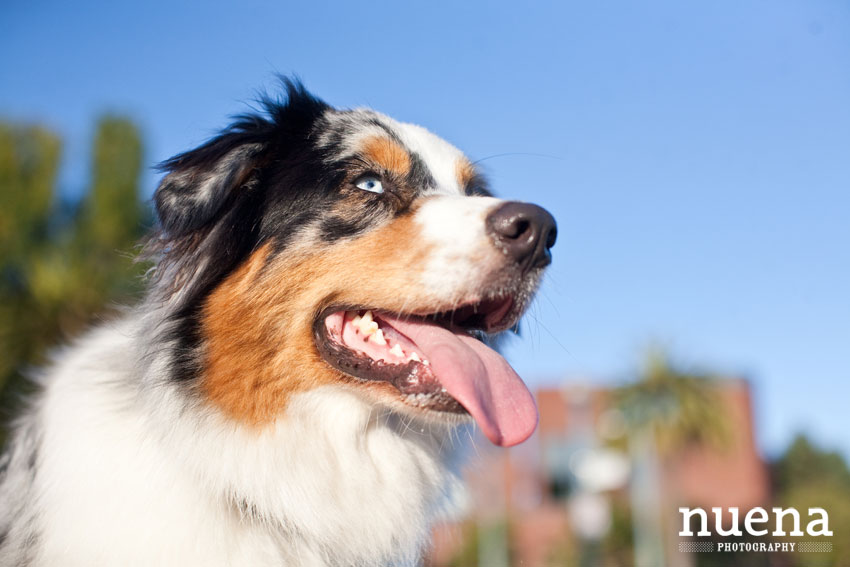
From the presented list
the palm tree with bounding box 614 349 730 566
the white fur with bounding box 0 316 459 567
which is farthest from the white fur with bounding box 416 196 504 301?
the palm tree with bounding box 614 349 730 566

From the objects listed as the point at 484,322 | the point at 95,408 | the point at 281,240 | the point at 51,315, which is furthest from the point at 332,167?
the point at 51,315

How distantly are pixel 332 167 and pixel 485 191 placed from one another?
1162 millimetres

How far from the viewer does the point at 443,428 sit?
3434 mm

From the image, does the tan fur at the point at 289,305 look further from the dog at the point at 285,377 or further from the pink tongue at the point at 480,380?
the pink tongue at the point at 480,380

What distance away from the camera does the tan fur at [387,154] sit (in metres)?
3.45

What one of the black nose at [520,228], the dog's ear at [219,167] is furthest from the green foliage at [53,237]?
the black nose at [520,228]

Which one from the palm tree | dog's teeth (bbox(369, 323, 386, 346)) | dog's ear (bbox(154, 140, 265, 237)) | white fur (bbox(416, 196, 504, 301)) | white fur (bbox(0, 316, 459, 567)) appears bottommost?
white fur (bbox(0, 316, 459, 567))

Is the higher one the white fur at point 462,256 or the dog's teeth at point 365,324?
the white fur at point 462,256

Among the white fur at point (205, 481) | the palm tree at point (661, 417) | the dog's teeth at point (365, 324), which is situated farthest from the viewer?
the palm tree at point (661, 417)

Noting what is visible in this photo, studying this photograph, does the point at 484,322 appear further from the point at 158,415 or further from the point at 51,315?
the point at 51,315

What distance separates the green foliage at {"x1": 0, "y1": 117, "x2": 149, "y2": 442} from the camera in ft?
45.4

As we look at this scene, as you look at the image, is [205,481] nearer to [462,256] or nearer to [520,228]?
[462,256]

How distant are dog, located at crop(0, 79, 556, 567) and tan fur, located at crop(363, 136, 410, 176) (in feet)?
0.03

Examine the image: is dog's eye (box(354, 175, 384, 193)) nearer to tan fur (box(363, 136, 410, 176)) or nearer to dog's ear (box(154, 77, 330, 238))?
tan fur (box(363, 136, 410, 176))
